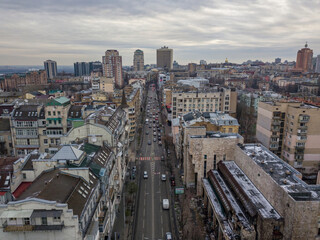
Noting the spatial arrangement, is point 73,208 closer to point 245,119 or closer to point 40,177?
point 40,177

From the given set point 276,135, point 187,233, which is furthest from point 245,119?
point 187,233

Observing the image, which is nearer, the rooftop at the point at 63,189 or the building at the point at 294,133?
the rooftop at the point at 63,189

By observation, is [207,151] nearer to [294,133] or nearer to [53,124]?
[294,133]

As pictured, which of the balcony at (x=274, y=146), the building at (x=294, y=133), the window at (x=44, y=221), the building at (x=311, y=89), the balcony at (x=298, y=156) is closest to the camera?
the window at (x=44, y=221)

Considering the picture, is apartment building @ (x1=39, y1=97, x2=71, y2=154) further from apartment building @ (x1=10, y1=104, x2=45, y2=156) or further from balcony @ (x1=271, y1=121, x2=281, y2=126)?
balcony @ (x1=271, y1=121, x2=281, y2=126)

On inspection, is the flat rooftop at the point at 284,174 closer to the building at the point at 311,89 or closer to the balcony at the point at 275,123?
the balcony at the point at 275,123

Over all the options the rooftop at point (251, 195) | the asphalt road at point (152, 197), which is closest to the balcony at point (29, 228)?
the asphalt road at point (152, 197)

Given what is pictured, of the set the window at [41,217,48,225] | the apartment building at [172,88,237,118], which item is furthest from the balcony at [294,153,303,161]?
the window at [41,217,48,225]

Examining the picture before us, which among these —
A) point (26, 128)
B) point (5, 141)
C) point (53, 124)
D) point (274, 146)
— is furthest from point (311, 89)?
point (5, 141)
